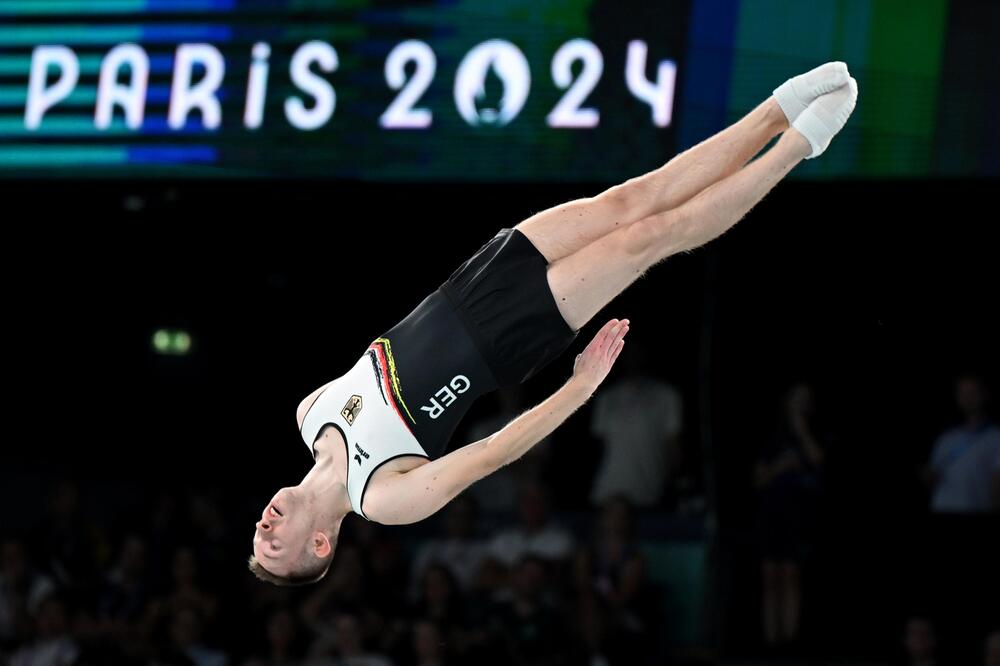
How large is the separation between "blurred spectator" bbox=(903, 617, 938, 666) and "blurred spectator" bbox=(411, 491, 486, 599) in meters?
2.87

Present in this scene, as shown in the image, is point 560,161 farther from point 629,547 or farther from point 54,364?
point 54,364

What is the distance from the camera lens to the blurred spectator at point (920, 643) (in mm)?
8664

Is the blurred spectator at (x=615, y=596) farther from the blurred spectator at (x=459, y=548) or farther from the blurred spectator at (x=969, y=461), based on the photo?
the blurred spectator at (x=969, y=461)

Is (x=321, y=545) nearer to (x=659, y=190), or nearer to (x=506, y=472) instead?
(x=659, y=190)

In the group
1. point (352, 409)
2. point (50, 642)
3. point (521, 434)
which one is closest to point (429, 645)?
point (50, 642)

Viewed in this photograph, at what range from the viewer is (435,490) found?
617 cm

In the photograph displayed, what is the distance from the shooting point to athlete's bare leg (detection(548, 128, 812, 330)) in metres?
6.37

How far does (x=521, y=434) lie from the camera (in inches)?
237

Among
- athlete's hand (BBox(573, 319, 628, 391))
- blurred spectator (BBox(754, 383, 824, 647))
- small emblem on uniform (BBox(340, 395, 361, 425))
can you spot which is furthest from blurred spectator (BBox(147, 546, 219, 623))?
athlete's hand (BBox(573, 319, 628, 391))

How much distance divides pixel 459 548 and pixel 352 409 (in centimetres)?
399

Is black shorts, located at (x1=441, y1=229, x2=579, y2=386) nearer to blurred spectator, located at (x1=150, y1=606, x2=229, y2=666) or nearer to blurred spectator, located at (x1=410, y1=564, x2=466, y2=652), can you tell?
blurred spectator, located at (x1=410, y1=564, x2=466, y2=652)

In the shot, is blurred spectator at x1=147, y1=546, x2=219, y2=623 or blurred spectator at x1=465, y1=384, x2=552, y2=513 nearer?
blurred spectator at x1=147, y1=546, x2=219, y2=623

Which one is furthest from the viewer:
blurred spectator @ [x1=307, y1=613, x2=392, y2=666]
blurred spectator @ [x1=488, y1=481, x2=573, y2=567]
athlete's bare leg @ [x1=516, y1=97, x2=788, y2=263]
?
blurred spectator @ [x1=488, y1=481, x2=573, y2=567]

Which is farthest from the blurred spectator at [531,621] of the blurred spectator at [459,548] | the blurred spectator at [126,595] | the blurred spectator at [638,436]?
the blurred spectator at [126,595]
